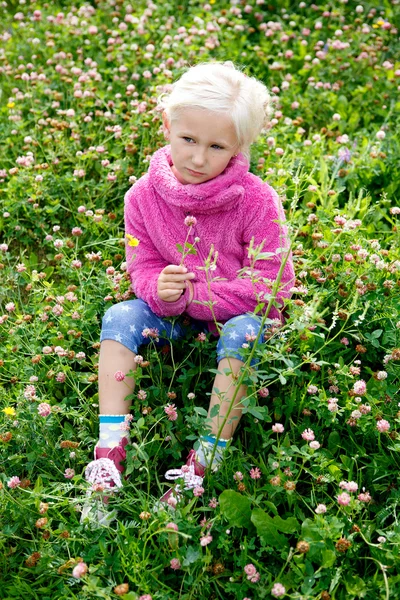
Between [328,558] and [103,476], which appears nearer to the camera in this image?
[328,558]

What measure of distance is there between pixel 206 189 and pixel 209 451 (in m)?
0.91

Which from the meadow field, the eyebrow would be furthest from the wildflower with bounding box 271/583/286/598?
the eyebrow

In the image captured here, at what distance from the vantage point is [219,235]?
2775 mm

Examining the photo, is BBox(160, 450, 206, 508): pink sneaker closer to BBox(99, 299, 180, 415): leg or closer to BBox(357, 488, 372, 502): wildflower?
BBox(99, 299, 180, 415): leg

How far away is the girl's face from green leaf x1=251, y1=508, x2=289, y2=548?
117 centimetres

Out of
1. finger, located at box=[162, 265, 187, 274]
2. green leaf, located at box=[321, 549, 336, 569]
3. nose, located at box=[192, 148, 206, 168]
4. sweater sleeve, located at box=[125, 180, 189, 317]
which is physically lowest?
green leaf, located at box=[321, 549, 336, 569]

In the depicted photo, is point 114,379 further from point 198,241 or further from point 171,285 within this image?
point 198,241

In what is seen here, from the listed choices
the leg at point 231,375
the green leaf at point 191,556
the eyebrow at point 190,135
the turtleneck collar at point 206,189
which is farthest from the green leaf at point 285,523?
the eyebrow at point 190,135

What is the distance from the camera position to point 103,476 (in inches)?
96.0

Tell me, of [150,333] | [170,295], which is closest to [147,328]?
[150,333]

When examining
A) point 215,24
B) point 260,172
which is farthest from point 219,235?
point 215,24

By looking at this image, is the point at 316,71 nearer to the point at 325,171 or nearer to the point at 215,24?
the point at 215,24

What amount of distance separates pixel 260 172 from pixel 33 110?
131cm

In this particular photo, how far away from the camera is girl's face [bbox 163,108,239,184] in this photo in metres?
2.58
